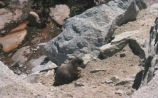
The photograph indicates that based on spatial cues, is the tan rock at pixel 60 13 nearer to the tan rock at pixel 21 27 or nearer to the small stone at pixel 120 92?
the tan rock at pixel 21 27

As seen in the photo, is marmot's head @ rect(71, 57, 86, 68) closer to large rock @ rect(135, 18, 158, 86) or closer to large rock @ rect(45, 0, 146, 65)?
large rock @ rect(45, 0, 146, 65)

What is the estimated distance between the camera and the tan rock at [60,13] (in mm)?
12672

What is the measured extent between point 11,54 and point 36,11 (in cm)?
232

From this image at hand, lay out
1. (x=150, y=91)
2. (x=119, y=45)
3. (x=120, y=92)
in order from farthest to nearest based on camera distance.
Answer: (x=119, y=45), (x=120, y=92), (x=150, y=91)

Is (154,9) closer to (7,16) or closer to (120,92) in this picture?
(120,92)

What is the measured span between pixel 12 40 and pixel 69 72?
5788 millimetres

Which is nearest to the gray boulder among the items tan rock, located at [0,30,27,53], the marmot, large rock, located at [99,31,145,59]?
large rock, located at [99,31,145,59]

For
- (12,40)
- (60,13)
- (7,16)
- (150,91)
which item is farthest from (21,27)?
(150,91)

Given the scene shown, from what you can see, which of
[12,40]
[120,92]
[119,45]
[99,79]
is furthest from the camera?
[12,40]

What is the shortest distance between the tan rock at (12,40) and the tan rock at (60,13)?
45.8 inches

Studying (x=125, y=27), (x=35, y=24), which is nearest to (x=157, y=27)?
(x=125, y=27)

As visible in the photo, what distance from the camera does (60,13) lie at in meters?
12.9

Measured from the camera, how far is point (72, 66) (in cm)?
711

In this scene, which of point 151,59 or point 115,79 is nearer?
point 151,59
